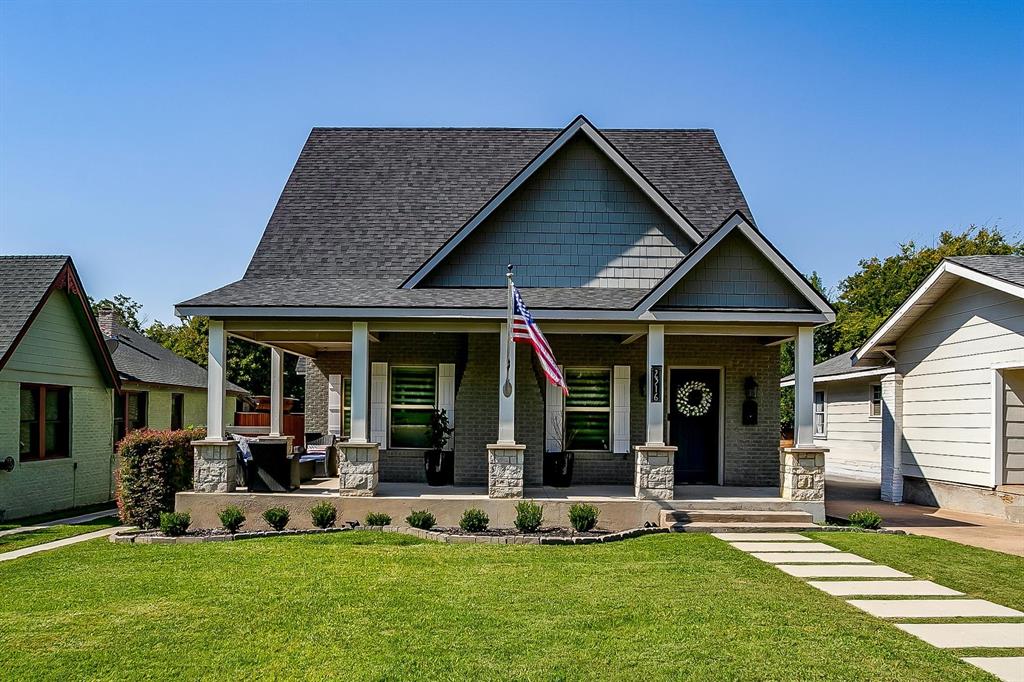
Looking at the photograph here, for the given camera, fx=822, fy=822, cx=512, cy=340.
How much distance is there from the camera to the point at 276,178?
20.5 meters

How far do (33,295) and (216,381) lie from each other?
20.5 ft

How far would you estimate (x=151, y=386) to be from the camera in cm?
2111

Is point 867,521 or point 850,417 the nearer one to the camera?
point 867,521

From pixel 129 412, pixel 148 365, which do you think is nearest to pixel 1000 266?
pixel 129 412

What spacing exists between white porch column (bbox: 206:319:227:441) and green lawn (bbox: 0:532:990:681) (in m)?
3.22

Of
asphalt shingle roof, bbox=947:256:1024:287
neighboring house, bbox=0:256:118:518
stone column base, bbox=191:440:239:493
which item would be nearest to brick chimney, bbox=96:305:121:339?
neighboring house, bbox=0:256:118:518

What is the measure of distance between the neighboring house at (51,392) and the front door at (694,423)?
1229 centimetres

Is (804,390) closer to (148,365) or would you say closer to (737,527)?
(737,527)

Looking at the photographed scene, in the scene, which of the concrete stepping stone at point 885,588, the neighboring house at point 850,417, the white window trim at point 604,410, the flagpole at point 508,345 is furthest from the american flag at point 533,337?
the neighboring house at point 850,417

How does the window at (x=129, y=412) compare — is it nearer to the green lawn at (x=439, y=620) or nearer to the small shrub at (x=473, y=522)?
the green lawn at (x=439, y=620)

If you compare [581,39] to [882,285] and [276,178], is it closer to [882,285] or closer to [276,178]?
[276,178]

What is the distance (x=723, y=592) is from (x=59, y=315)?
1529 centimetres

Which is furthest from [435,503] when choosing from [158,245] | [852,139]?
[158,245]

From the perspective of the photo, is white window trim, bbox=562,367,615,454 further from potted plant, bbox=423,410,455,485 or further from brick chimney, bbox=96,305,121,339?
brick chimney, bbox=96,305,121,339
